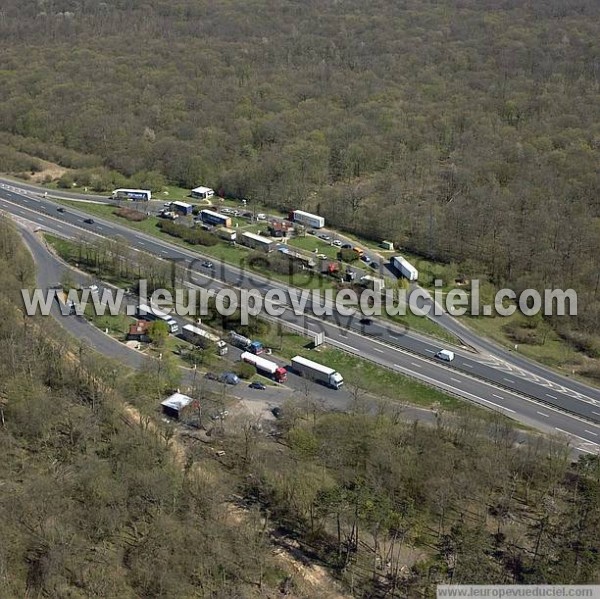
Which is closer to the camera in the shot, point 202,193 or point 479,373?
point 479,373

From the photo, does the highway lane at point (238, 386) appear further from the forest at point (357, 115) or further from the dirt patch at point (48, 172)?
the dirt patch at point (48, 172)

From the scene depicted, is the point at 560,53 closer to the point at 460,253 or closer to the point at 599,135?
the point at 599,135

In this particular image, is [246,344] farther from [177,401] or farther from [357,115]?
[357,115]

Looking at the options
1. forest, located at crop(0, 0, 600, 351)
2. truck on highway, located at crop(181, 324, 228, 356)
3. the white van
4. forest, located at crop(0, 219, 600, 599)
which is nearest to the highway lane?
truck on highway, located at crop(181, 324, 228, 356)

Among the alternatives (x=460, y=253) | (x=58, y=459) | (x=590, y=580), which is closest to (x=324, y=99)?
(x=460, y=253)

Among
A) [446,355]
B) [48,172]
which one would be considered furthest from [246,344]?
[48,172]

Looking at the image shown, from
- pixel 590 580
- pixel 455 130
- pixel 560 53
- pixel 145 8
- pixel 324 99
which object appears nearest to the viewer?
pixel 590 580

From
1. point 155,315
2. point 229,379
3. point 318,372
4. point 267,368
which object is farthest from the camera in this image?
point 155,315
